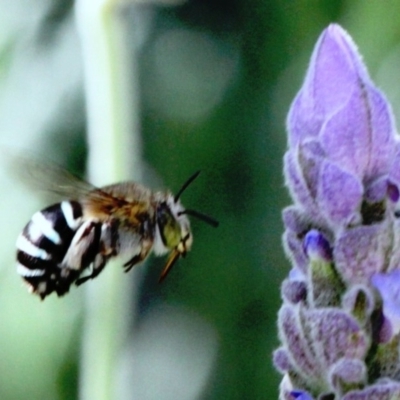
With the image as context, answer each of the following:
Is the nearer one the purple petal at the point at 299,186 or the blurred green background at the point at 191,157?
the purple petal at the point at 299,186

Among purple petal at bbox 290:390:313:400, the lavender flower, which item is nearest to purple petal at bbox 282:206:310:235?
the lavender flower

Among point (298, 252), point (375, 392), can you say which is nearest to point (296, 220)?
point (298, 252)

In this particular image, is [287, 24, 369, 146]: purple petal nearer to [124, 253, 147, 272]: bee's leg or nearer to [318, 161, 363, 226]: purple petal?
[318, 161, 363, 226]: purple petal

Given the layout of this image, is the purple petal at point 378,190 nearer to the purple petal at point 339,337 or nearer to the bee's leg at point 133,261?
the purple petal at point 339,337

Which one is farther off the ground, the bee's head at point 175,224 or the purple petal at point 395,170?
the purple petal at point 395,170

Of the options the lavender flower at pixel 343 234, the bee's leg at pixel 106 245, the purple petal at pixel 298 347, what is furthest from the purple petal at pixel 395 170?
the bee's leg at pixel 106 245

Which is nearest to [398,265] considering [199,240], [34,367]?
[199,240]
